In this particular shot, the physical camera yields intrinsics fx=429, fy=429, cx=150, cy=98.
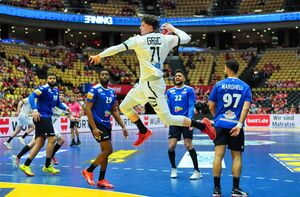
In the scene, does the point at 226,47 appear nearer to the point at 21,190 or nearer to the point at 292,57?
the point at 292,57

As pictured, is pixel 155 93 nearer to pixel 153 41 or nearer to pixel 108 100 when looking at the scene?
pixel 153 41

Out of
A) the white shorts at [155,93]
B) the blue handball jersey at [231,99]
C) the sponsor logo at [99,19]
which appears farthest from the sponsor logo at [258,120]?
the white shorts at [155,93]

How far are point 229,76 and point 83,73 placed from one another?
1227 inches

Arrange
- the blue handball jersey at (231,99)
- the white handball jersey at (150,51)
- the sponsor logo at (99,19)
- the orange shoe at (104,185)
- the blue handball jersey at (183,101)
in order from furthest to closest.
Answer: the sponsor logo at (99,19) → the blue handball jersey at (183,101) → the orange shoe at (104,185) → the blue handball jersey at (231,99) → the white handball jersey at (150,51)

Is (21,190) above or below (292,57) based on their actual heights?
below

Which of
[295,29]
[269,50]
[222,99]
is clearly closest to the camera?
[222,99]

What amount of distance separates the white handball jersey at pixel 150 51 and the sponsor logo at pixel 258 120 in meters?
25.1

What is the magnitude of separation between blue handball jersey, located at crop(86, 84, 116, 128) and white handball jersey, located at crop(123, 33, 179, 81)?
1.50 metres

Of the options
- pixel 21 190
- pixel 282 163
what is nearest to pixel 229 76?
pixel 21 190

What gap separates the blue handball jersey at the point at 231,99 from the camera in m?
6.62

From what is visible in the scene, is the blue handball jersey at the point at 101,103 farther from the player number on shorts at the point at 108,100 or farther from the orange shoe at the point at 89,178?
the orange shoe at the point at 89,178

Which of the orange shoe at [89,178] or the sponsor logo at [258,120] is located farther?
the sponsor logo at [258,120]

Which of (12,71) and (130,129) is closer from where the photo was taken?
(130,129)

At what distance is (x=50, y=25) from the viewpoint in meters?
40.6
